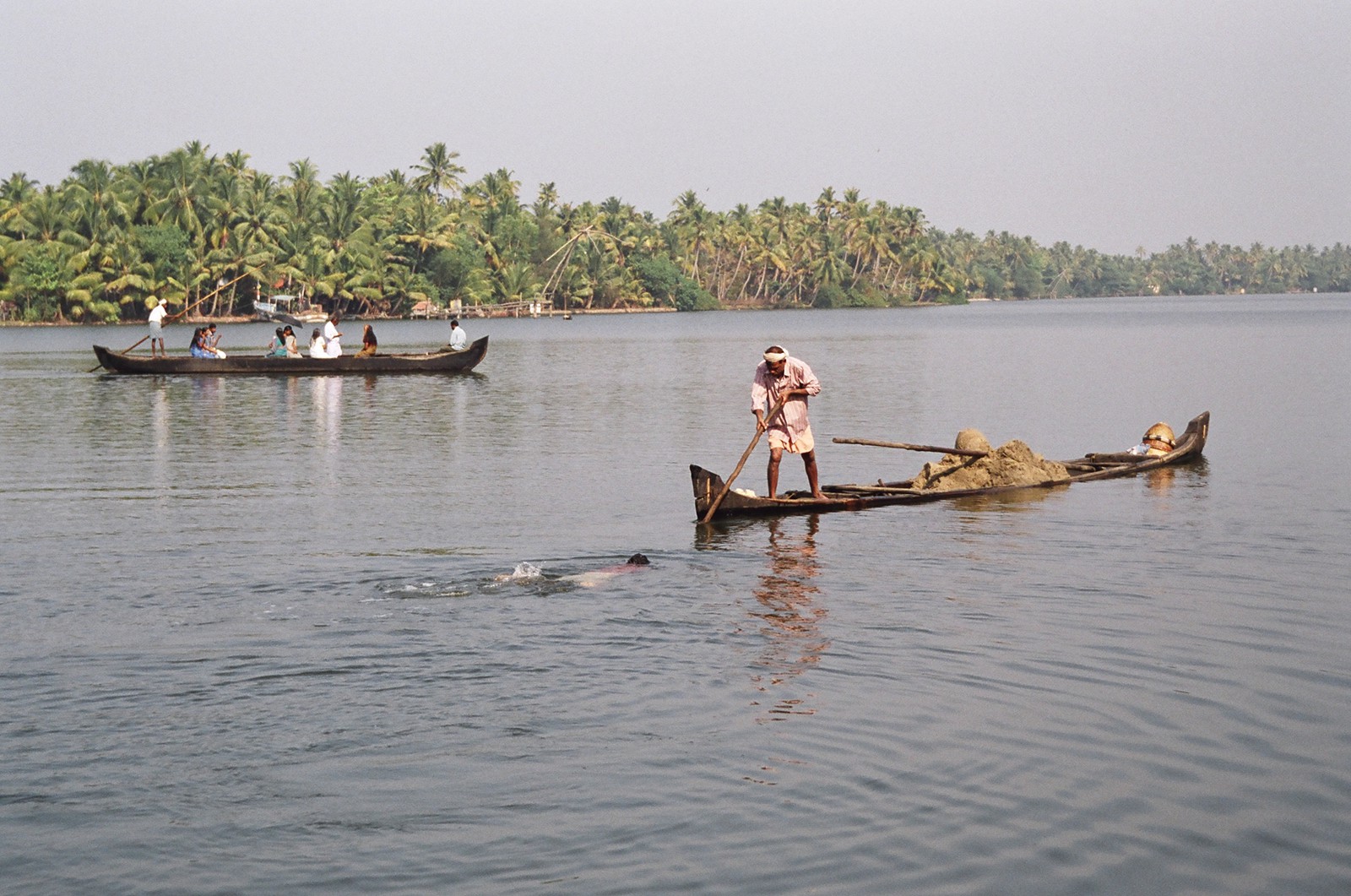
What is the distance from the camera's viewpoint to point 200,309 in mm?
96312

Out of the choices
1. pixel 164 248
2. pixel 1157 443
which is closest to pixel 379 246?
pixel 164 248

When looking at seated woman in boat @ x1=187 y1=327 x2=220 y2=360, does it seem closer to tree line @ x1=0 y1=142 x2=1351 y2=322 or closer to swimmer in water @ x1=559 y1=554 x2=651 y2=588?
swimmer in water @ x1=559 y1=554 x2=651 y2=588

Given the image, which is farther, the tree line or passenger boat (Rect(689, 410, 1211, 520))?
the tree line

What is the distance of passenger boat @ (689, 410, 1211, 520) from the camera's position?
559 inches

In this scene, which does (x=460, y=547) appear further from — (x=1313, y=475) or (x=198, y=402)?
(x=198, y=402)

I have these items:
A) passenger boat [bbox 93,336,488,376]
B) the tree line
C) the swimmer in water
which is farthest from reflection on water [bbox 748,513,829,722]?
the tree line

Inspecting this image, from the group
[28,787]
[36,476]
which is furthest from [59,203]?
[28,787]

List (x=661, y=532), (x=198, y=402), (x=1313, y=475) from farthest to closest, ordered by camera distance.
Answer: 1. (x=198, y=402)
2. (x=1313, y=475)
3. (x=661, y=532)

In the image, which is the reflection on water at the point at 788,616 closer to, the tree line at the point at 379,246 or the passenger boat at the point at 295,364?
the passenger boat at the point at 295,364

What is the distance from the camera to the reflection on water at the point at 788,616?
8422mm

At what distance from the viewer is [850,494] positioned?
50.1 ft

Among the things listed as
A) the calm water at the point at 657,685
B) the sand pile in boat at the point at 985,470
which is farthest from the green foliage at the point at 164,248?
the sand pile in boat at the point at 985,470

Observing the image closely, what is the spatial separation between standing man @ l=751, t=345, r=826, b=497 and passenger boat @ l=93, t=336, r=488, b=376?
75.9 ft

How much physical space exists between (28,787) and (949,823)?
424cm
